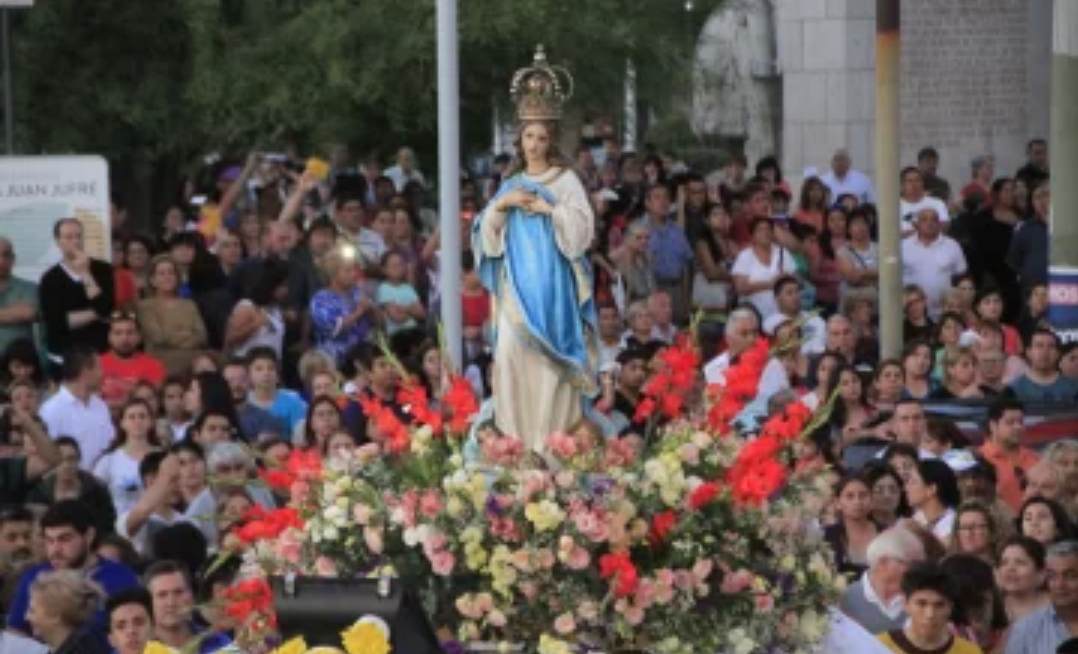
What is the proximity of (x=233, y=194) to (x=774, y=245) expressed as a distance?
13.2 ft

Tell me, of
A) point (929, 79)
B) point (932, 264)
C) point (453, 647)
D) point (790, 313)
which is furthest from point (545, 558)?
point (929, 79)

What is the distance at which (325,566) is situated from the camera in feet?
43.7

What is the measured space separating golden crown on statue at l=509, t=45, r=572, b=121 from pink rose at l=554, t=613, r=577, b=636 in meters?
2.74

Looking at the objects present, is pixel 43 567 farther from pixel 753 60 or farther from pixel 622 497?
pixel 753 60

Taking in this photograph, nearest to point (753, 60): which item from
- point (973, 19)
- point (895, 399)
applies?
point (973, 19)

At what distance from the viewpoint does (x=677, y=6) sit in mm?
32188

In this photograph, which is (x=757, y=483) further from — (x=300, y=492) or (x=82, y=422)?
(x=82, y=422)

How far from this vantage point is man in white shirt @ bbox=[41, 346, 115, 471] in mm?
21766

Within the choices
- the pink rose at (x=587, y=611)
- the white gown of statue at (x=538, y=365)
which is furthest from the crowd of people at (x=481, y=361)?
the pink rose at (x=587, y=611)

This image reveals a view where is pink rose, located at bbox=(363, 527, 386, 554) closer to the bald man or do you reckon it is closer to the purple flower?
the purple flower

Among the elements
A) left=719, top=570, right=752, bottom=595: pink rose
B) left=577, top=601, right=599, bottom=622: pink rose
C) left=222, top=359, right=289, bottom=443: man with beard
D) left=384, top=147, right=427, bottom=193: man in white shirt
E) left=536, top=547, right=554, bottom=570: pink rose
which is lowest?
left=222, top=359, right=289, bottom=443: man with beard

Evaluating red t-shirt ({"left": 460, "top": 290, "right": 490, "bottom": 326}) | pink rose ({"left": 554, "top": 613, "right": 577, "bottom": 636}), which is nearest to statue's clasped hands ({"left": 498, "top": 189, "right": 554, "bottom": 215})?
pink rose ({"left": 554, "top": 613, "right": 577, "bottom": 636})

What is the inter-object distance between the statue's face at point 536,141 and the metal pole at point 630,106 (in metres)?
15.4

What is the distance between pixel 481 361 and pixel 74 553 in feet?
21.1
